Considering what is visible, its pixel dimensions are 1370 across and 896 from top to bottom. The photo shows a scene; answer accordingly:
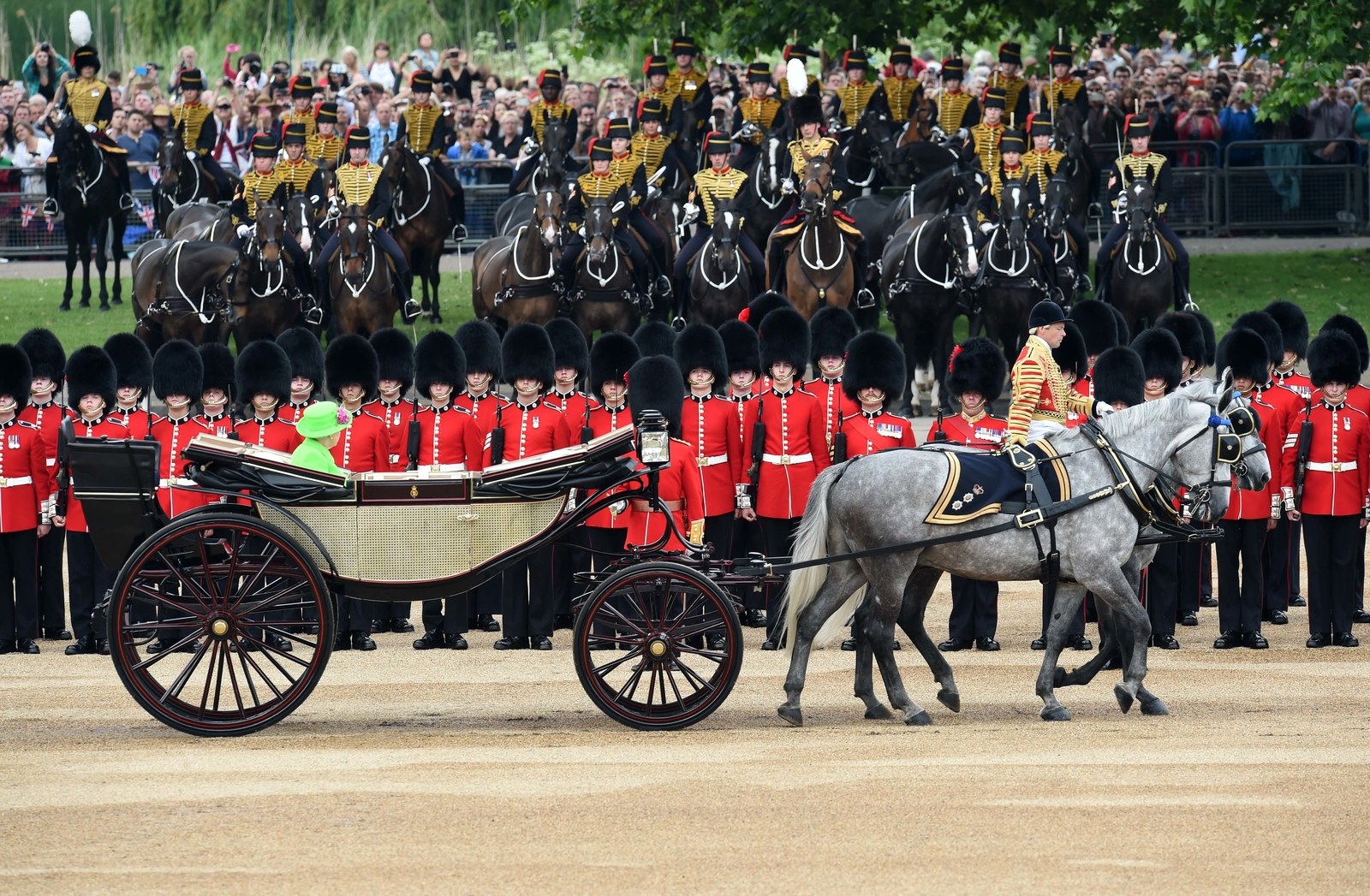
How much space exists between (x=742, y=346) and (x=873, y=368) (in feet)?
4.17

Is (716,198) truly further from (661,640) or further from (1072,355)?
(661,640)

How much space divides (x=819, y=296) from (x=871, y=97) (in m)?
3.60

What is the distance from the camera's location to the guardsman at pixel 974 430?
10484 mm

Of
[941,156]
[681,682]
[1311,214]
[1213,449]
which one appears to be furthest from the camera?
[1311,214]

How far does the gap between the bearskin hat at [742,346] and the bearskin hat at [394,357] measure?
1.41 metres

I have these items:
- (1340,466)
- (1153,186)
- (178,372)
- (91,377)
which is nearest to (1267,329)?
(1340,466)

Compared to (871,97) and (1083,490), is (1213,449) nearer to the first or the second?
(1083,490)

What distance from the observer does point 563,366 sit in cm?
1188

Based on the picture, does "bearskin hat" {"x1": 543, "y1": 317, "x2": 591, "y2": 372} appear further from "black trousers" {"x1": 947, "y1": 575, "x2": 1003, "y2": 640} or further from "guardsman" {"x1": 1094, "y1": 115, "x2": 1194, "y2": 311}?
"guardsman" {"x1": 1094, "y1": 115, "x2": 1194, "y2": 311}

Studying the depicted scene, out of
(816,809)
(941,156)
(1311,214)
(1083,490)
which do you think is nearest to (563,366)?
(1083,490)

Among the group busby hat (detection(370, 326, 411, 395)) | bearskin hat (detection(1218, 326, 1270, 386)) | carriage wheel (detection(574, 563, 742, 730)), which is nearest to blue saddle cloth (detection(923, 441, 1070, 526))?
carriage wheel (detection(574, 563, 742, 730))

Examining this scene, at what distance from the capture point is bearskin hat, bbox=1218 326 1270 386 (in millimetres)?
10969

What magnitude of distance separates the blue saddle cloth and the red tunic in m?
2.32

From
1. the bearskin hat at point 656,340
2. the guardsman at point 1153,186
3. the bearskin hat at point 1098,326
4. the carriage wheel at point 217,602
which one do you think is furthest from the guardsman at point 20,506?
the guardsman at point 1153,186
